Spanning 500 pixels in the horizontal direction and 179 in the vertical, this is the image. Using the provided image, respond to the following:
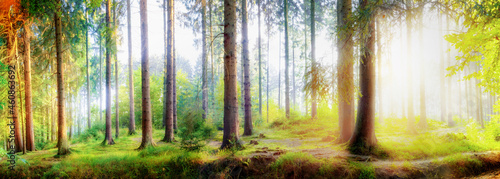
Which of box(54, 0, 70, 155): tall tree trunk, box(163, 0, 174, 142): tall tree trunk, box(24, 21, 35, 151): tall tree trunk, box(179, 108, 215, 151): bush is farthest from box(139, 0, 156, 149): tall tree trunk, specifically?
box(24, 21, 35, 151): tall tree trunk

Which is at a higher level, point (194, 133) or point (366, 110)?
point (366, 110)

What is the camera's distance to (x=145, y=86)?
9.93m

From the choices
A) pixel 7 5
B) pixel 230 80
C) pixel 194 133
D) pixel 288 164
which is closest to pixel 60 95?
pixel 7 5

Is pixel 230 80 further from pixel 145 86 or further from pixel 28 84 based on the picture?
pixel 28 84

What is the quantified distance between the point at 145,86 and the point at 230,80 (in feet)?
12.7

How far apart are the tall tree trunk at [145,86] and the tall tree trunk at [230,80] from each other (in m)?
3.45

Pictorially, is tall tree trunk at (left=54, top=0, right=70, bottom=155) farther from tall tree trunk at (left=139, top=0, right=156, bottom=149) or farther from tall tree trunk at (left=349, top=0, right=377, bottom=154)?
tall tree trunk at (left=349, top=0, right=377, bottom=154)

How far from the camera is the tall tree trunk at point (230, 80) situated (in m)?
8.45

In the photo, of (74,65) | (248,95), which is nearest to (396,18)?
(248,95)

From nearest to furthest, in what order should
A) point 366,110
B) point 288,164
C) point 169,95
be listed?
point 288,164
point 366,110
point 169,95

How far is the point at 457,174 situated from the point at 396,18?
14.4ft

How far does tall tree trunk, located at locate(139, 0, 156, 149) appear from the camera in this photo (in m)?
9.74

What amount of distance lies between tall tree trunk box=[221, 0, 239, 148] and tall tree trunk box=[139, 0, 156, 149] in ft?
11.3

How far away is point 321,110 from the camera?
17.8m
